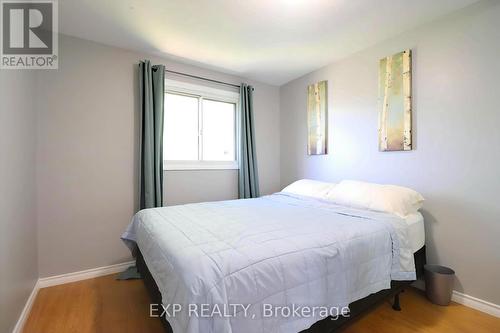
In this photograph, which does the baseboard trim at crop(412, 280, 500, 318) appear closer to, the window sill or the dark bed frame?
the dark bed frame

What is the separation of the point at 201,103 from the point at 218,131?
48 centimetres

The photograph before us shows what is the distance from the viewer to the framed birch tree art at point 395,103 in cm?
222

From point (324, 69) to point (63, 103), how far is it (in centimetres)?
317

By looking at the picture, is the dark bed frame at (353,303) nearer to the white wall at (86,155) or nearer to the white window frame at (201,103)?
the white wall at (86,155)

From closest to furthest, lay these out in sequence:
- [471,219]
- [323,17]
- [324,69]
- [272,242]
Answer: [272,242] < [471,219] < [323,17] < [324,69]

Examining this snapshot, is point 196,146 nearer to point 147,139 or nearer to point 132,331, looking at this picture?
point 147,139

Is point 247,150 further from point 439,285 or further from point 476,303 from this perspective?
point 476,303

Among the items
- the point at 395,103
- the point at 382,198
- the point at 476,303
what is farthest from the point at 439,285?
the point at 395,103

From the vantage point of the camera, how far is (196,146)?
3.18 metres

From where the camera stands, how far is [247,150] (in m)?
3.38

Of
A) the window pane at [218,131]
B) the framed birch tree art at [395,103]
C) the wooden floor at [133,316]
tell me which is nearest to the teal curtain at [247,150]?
the window pane at [218,131]

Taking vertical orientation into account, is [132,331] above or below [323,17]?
below

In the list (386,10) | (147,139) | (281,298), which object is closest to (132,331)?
(281,298)

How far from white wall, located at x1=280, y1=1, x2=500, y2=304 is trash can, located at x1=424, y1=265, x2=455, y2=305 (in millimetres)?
160
